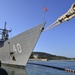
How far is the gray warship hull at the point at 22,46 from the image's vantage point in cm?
2319

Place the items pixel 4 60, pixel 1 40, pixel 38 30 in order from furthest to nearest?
1. pixel 1 40
2. pixel 4 60
3. pixel 38 30

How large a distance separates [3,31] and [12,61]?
48.4 ft

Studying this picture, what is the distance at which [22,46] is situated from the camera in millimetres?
25078

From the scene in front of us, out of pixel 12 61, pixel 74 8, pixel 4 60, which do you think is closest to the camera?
pixel 74 8

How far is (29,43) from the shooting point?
2380 cm

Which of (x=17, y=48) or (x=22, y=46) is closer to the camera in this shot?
(x=22, y=46)

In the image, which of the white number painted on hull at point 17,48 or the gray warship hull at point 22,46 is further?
the white number painted on hull at point 17,48

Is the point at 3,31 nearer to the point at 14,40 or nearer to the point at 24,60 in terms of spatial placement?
the point at 14,40

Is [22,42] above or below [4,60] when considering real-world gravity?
above

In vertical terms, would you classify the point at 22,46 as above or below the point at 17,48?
above

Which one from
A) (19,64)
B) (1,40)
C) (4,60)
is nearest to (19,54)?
(19,64)

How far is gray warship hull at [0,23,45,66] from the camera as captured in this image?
2319cm

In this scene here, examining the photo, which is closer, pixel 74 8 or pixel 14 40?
pixel 74 8

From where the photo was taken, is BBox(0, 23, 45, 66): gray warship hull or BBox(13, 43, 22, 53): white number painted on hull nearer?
BBox(0, 23, 45, 66): gray warship hull
